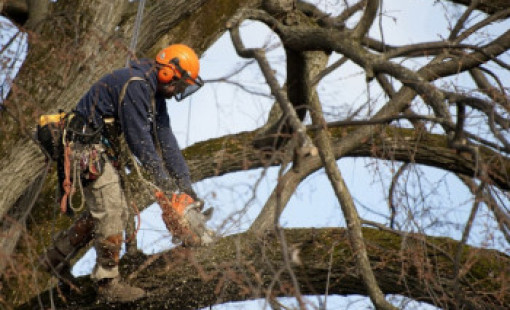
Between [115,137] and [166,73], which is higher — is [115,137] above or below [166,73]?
below

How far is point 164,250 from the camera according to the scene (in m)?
5.29

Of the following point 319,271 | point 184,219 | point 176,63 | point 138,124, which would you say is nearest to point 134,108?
point 138,124

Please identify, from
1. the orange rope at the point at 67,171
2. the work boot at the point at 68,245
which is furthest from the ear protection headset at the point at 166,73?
the work boot at the point at 68,245

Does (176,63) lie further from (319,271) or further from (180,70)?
(319,271)

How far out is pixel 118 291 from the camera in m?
5.27

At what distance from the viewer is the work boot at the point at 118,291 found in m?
5.27

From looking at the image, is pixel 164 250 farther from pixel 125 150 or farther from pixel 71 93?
pixel 71 93

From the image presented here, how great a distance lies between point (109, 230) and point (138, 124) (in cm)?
70

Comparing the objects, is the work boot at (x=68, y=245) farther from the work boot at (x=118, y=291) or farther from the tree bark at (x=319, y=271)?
the work boot at (x=118, y=291)

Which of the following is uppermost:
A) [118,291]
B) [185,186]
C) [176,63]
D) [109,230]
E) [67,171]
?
[176,63]

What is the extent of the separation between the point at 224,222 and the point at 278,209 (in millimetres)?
415

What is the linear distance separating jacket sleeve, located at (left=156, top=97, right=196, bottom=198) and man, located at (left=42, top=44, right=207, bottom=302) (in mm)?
112

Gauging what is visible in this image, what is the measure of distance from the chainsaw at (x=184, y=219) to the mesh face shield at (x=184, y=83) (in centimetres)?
79

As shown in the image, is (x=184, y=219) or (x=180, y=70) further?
(x=180, y=70)
